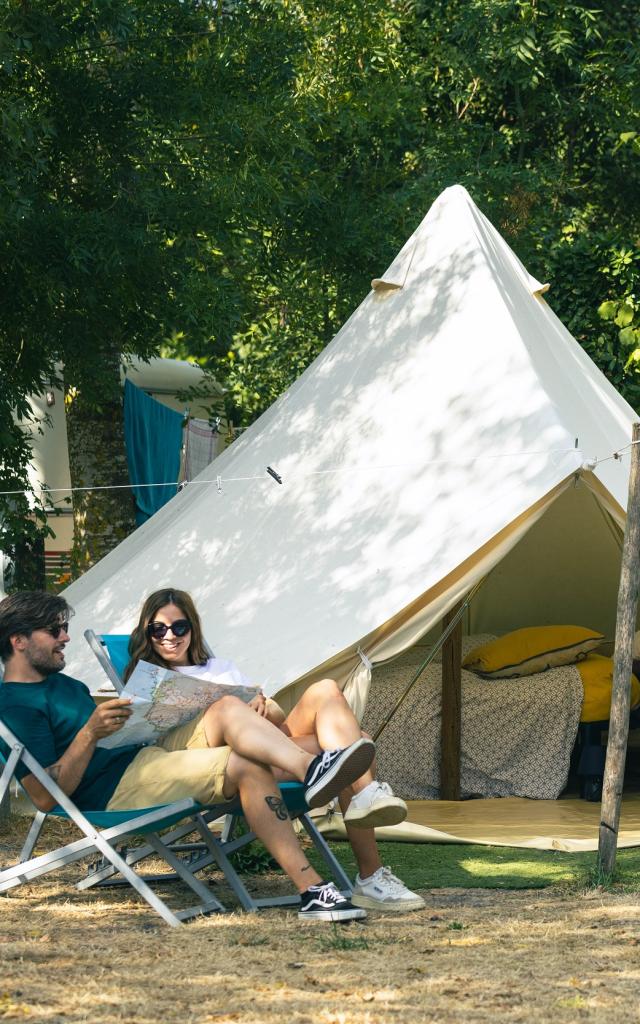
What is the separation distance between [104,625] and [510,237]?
5.46 meters

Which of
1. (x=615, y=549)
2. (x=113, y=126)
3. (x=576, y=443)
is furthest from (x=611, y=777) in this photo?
(x=113, y=126)

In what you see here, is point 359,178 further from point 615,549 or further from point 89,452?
point 615,549

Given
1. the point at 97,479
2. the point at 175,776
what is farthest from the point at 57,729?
the point at 97,479

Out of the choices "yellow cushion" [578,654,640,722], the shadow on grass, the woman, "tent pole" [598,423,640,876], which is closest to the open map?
the woman

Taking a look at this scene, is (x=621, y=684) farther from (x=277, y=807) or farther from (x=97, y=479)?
(x=97, y=479)

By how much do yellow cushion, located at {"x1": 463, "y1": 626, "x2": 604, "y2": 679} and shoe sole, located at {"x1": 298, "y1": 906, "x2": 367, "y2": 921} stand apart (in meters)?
2.61

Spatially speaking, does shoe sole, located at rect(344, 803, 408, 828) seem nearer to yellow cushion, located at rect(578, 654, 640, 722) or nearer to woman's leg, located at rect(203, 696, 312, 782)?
woman's leg, located at rect(203, 696, 312, 782)

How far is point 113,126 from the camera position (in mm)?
6855

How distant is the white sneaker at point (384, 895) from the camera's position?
345 centimetres

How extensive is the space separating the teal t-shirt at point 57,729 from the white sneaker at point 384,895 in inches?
28.4

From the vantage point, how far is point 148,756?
356 centimetres

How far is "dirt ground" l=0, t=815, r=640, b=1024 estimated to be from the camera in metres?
2.58

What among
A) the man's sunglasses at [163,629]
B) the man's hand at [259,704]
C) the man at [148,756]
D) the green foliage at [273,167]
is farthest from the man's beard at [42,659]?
the green foliage at [273,167]

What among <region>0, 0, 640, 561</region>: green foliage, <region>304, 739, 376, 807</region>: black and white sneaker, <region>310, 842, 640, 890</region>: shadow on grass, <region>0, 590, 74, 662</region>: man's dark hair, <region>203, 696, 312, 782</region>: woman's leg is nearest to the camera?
<region>304, 739, 376, 807</region>: black and white sneaker
